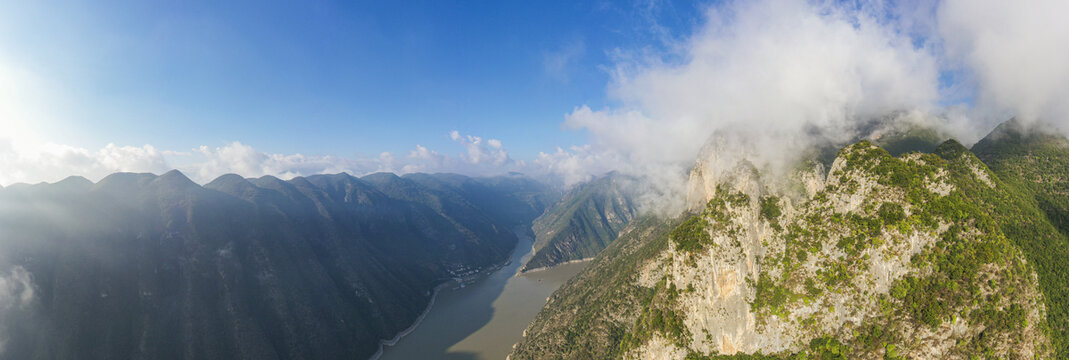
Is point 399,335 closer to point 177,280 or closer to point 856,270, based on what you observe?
point 177,280

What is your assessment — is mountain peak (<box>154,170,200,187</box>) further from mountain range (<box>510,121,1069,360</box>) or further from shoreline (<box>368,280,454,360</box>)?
mountain range (<box>510,121,1069,360</box>)

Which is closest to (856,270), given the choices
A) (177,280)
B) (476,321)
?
(476,321)

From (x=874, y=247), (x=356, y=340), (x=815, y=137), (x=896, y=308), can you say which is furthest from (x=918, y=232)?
(x=356, y=340)

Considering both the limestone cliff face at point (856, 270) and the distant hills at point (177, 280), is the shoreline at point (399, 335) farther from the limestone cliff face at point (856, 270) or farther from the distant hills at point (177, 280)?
the limestone cliff face at point (856, 270)

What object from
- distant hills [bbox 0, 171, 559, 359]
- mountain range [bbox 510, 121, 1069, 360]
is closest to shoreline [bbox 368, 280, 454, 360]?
distant hills [bbox 0, 171, 559, 359]

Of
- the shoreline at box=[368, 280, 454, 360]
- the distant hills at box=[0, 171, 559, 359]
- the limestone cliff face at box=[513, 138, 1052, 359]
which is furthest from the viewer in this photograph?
the shoreline at box=[368, 280, 454, 360]

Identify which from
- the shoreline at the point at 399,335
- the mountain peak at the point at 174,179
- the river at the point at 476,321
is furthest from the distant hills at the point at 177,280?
the river at the point at 476,321

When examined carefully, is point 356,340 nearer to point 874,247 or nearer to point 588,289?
point 588,289
